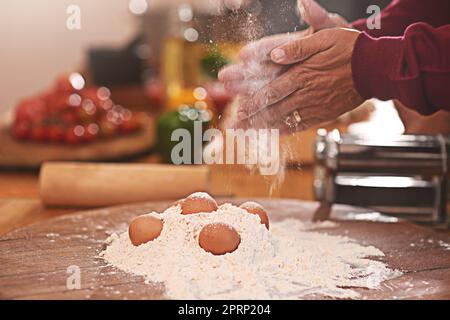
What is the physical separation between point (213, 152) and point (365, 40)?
93cm

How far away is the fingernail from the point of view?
1.45 meters

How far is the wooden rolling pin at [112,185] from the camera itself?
199cm

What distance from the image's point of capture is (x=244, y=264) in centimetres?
132

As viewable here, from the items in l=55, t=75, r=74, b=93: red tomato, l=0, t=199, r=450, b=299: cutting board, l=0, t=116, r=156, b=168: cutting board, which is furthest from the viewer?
l=55, t=75, r=74, b=93: red tomato

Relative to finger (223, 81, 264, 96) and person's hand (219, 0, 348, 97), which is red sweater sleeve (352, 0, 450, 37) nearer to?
person's hand (219, 0, 348, 97)

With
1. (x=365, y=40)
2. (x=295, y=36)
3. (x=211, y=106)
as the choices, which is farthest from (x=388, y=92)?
(x=211, y=106)

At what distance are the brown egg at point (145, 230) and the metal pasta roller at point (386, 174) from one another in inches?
21.4

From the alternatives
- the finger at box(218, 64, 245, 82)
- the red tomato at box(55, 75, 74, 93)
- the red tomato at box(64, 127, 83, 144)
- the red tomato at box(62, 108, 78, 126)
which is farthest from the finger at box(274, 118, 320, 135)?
the red tomato at box(55, 75, 74, 93)

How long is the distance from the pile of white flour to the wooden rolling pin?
47 centimetres

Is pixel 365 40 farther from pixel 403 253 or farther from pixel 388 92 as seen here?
pixel 403 253

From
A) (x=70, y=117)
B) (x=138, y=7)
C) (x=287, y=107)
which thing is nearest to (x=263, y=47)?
(x=287, y=107)

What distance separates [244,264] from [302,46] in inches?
18.5
